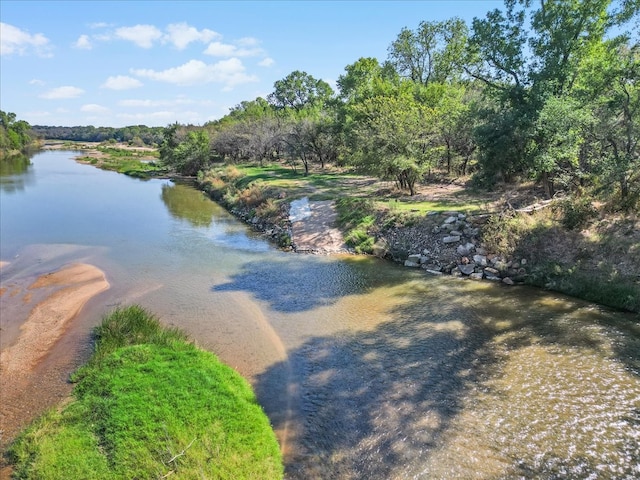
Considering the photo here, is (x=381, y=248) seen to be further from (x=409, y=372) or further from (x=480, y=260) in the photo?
(x=409, y=372)

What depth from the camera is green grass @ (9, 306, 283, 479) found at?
747cm

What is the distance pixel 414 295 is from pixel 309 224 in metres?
11.0

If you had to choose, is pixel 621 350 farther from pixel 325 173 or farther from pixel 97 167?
pixel 97 167

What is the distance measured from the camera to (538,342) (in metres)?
11.9

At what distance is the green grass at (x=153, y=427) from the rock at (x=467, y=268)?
11266 mm

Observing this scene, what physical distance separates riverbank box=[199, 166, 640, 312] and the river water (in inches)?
39.7

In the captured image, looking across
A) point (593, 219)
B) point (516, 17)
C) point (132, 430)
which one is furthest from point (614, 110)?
point (132, 430)

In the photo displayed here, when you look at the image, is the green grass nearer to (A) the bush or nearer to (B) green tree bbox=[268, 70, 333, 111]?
(A) the bush

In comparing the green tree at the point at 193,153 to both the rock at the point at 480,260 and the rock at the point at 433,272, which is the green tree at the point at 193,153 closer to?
the rock at the point at 433,272

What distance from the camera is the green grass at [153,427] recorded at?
7473 mm

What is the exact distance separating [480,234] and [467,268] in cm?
217

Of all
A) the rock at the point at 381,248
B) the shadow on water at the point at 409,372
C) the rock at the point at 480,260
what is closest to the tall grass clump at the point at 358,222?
the rock at the point at 381,248

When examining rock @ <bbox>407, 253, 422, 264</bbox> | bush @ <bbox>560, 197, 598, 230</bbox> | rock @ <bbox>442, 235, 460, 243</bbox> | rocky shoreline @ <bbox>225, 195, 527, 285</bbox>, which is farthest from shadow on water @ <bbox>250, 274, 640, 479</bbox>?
bush @ <bbox>560, 197, 598, 230</bbox>

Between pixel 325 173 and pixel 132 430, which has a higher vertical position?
pixel 325 173
